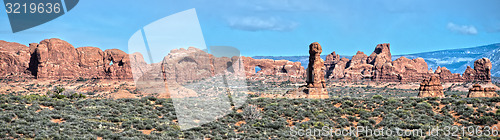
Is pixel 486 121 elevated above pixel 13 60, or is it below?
below

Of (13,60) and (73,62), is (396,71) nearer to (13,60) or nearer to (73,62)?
(73,62)

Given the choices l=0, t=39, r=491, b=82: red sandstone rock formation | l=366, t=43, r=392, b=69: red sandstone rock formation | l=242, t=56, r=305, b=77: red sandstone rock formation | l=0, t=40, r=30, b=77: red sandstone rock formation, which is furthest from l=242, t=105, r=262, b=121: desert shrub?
l=366, t=43, r=392, b=69: red sandstone rock formation

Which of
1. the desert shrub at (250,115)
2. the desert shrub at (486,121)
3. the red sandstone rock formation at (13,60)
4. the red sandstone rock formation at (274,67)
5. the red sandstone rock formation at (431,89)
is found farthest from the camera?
the red sandstone rock formation at (274,67)

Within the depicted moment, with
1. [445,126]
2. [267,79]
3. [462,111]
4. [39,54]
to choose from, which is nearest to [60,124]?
[445,126]

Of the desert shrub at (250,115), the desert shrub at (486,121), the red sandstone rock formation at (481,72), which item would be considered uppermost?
the red sandstone rock formation at (481,72)

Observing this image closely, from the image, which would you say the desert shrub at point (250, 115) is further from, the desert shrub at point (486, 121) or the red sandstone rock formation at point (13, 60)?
the red sandstone rock formation at point (13, 60)

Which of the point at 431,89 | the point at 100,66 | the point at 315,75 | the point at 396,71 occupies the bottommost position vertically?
the point at 431,89

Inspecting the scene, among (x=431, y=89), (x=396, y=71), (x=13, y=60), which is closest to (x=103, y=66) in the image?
(x=13, y=60)

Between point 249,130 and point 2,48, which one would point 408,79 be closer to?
point 249,130

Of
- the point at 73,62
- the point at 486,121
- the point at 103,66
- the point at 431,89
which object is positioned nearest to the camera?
the point at 486,121

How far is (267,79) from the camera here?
10344cm

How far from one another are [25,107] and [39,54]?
66.1 meters

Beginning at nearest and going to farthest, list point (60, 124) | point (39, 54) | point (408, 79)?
point (60, 124) < point (39, 54) < point (408, 79)

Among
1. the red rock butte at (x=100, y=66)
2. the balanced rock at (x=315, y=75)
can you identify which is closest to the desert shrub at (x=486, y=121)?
the balanced rock at (x=315, y=75)
